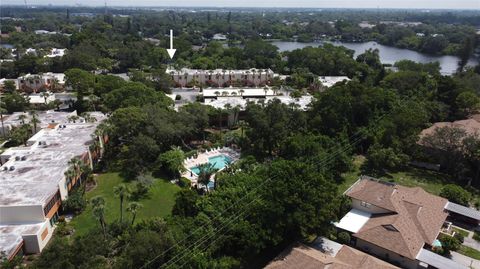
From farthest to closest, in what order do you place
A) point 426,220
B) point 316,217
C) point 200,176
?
point 200,176 < point 426,220 < point 316,217

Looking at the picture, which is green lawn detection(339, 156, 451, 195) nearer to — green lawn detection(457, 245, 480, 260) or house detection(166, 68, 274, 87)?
green lawn detection(457, 245, 480, 260)

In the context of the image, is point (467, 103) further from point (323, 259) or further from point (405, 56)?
point (405, 56)

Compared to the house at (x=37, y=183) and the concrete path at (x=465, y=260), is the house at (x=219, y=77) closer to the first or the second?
the house at (x=37, y=183)

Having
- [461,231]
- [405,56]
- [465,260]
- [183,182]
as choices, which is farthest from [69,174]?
[405,56]

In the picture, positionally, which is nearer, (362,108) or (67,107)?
(362,108)

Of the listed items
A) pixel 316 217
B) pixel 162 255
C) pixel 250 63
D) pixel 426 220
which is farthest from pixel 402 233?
pixel 250 63

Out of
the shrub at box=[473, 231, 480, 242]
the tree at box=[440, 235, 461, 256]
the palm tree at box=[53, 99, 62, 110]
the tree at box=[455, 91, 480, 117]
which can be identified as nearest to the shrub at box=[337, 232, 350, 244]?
the tree at box=[440, 235, 461, 256]

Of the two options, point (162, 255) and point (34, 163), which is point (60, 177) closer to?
point (34, 163)
